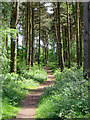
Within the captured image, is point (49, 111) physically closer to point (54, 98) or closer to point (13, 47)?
point (54, 98)

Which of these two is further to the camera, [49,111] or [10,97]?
[10,97]

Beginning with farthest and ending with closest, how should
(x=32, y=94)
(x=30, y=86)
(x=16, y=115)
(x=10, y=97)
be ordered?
(x=30, y=86) → (x=32, y=94) → (x=10, y=97) → (x=16, y=115)

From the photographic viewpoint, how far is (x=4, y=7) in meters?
11.4

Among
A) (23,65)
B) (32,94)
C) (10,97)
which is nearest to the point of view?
(10,97)

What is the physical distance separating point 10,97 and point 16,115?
76.6 inches

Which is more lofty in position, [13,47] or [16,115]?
[13,47]

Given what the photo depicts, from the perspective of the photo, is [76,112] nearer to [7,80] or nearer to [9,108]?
[9,108]

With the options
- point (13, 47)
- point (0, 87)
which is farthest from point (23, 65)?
point (0, 87)

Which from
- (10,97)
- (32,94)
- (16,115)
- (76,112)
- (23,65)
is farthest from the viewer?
(23,65)

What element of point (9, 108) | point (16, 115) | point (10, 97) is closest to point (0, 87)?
point (10, 97)

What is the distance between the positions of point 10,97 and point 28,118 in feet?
7.92

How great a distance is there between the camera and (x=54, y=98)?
7551 mm

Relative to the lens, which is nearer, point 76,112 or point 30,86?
point 76,112

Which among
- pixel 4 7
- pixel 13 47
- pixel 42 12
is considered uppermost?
pixel 42 12
